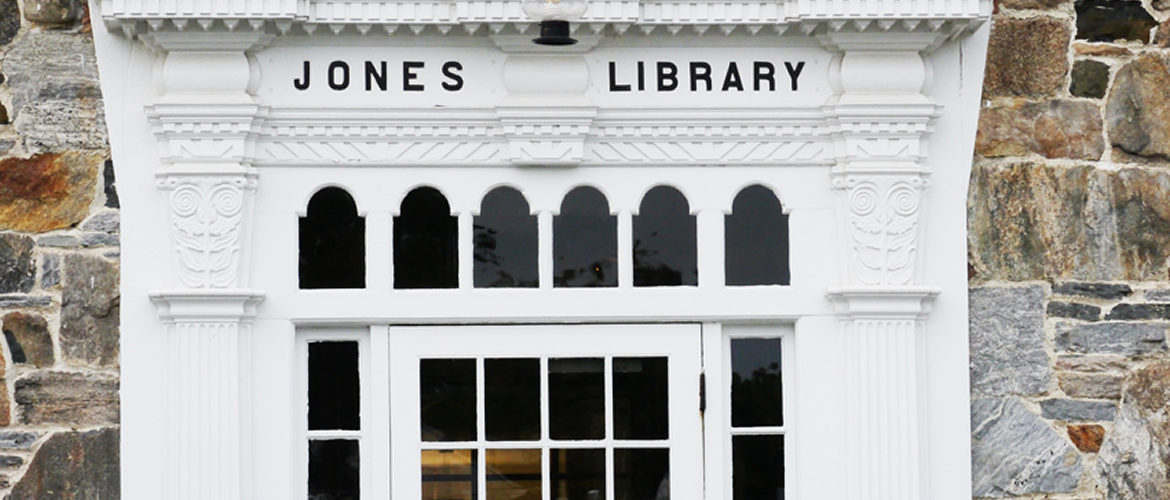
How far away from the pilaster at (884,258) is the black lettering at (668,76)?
0.60 metres

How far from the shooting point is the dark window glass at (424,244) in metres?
7.04

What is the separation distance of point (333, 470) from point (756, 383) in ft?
5.43

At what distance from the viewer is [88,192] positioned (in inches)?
272

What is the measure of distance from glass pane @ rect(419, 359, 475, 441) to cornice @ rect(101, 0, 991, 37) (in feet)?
4.18

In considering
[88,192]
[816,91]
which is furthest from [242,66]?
[816,91]

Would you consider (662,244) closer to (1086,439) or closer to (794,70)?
(794,70)

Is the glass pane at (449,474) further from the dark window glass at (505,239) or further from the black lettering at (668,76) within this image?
the black lettering at (668,76)

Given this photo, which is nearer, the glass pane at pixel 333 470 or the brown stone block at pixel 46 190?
the brown stone block at pixel 46 190

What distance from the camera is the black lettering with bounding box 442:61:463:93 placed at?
23.0 ft

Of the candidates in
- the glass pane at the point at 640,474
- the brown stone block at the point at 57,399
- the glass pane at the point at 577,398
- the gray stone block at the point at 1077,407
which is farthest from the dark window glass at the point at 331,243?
the gray stone block at the point at 1077,407

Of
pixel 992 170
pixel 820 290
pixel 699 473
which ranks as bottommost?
pixel 699 473

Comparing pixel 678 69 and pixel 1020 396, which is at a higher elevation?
pixel 678 69

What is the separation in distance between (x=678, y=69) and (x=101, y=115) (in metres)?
2.18

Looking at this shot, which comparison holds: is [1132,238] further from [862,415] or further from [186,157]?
[186,157]
